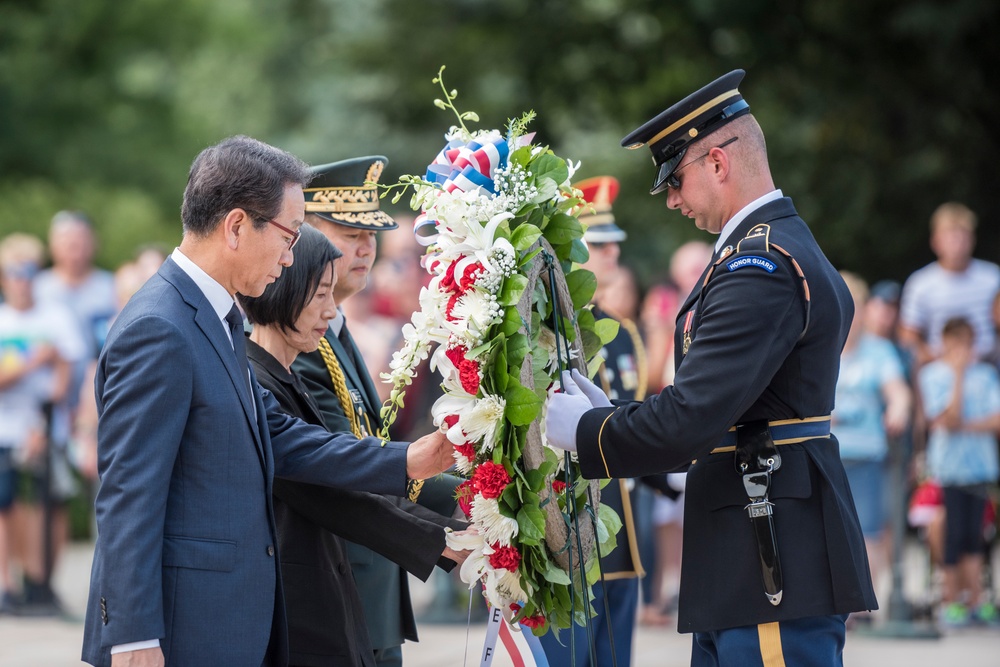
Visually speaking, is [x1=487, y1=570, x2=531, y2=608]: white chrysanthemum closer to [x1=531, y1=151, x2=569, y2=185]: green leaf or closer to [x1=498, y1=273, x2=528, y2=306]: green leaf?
[x1=498, y1=273, x2=528, y2=306]: green leaf

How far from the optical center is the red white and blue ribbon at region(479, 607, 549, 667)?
3857 mm

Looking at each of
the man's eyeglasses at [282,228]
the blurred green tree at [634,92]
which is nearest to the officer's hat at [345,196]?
the man's eyeglasses at [282,228]

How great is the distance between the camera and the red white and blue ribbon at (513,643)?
3.86 meters

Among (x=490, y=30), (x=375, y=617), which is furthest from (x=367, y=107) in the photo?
(x=375, y=617)

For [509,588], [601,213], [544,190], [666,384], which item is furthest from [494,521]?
[666,384]

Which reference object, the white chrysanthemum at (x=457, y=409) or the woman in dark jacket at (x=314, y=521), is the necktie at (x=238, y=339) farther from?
the white chrysanthemum at (x=457, y=409)

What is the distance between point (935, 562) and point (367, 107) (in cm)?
947

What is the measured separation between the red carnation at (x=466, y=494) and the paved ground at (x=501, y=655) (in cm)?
317

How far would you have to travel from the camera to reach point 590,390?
12.5ft

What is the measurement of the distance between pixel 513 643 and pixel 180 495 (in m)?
1.24

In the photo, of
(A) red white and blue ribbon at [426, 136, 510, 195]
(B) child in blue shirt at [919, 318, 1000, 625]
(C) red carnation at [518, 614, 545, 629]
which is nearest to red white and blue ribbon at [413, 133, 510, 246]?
(A) red white and blue ribbon at [426, 136, 510, 195]

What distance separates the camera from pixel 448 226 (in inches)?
141

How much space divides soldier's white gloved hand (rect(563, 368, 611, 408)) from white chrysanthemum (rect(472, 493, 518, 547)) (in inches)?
17.7

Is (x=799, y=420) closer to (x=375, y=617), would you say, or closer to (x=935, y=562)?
(x=375, y=617)
